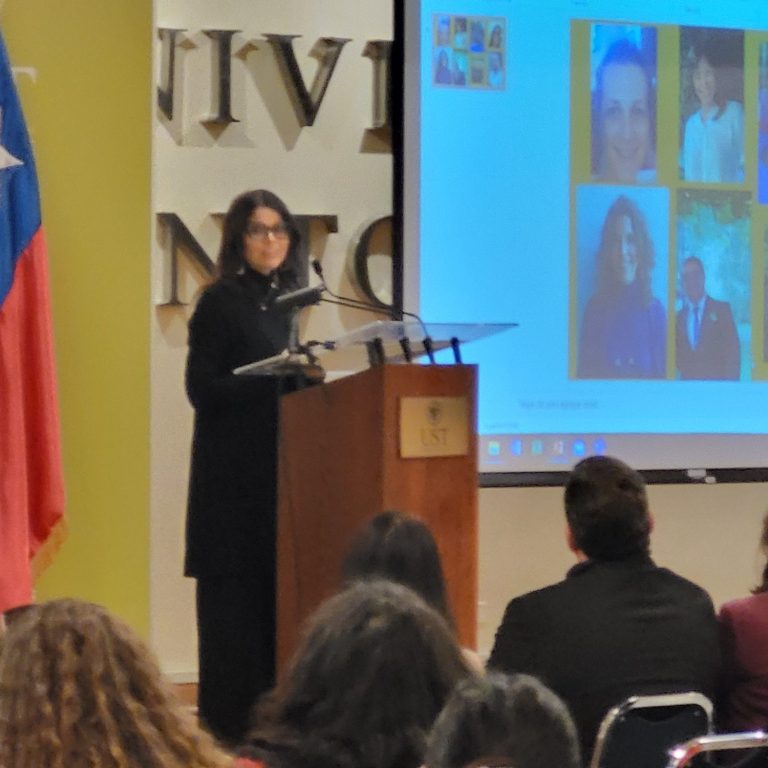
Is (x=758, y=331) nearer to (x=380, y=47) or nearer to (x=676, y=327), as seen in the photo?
(x=676, y=327)

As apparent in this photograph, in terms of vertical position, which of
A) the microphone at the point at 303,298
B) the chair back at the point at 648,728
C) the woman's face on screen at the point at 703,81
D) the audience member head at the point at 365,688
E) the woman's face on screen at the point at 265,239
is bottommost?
the chair back at the point at 648,728

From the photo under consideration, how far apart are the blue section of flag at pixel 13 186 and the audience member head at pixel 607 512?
162 cm

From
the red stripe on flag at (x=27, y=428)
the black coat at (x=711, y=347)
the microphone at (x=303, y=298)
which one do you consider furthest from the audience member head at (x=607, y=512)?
the black coat at (x=711, y=347)

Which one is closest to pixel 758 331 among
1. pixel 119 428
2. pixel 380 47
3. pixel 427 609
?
pixel 380 47

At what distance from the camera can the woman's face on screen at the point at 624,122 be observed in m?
4.47

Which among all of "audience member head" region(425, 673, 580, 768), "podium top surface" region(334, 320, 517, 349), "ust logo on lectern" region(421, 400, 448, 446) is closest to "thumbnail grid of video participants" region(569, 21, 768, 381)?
"podium top surface" region(334, 320, 517, 349)

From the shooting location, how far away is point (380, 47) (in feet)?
15.4

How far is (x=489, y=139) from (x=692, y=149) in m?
0.74

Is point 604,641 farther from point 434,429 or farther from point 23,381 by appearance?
point 23,381

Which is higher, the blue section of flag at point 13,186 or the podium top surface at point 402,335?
the blue section of flag at point 13,186

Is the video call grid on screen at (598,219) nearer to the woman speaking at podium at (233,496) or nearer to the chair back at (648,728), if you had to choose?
the woman speaking at podium at (233,496)

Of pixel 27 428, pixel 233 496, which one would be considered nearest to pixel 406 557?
pixel 233 496

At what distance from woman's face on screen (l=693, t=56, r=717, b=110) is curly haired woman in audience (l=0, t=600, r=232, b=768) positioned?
3.68 m

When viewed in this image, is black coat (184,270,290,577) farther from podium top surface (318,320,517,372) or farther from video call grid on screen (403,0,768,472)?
video call grid on screen (403,0,768,472)
